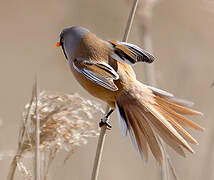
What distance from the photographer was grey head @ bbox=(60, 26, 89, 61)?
82.3 inches

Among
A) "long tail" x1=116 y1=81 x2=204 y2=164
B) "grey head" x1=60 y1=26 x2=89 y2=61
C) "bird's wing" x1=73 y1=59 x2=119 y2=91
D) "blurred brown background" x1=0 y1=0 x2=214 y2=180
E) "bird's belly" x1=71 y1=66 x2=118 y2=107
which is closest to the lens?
"long tail" x1=116 y1=81 x2=204 y2=164

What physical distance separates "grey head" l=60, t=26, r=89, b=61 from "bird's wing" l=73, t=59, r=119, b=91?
0.10 m

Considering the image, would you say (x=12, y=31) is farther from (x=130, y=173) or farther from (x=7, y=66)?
(x=130, y=173)

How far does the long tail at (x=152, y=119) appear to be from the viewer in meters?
1.72

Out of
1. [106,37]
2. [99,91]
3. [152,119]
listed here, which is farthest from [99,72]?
[106,37]

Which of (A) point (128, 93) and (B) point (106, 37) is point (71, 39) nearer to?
(A) point (128, 93)

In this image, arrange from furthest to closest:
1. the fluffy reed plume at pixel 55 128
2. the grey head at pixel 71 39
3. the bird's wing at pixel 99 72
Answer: the grey head at pixel 71 39 → the bird's wing at pixel 99 72 → the fluffy reed plume at pixel 55 128

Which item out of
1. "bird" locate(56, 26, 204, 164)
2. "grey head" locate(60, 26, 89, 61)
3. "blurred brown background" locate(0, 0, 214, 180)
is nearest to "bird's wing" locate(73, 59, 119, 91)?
"bird" locate(56, 26, 204, 164)

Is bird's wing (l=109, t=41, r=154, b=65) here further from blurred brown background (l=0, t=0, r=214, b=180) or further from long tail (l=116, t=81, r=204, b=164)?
blurred brown background (l=0, t=0, r=214, b=180)

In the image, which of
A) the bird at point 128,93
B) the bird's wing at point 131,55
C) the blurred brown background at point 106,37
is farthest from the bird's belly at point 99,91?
the blurred brown background at point 106,37

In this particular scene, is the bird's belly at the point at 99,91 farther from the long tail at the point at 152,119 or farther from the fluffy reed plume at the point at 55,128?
the fluffy reed plume at the point at 55,128

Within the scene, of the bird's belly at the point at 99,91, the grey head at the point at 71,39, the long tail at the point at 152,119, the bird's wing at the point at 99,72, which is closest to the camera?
the long tail at the point at 152,119

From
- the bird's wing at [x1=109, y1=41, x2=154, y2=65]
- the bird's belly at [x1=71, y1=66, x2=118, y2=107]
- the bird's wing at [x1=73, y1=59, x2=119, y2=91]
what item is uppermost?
the bird's wing at [x1=109, y1=41, x2=154, y2=65]

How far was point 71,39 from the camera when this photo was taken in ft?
7.00
